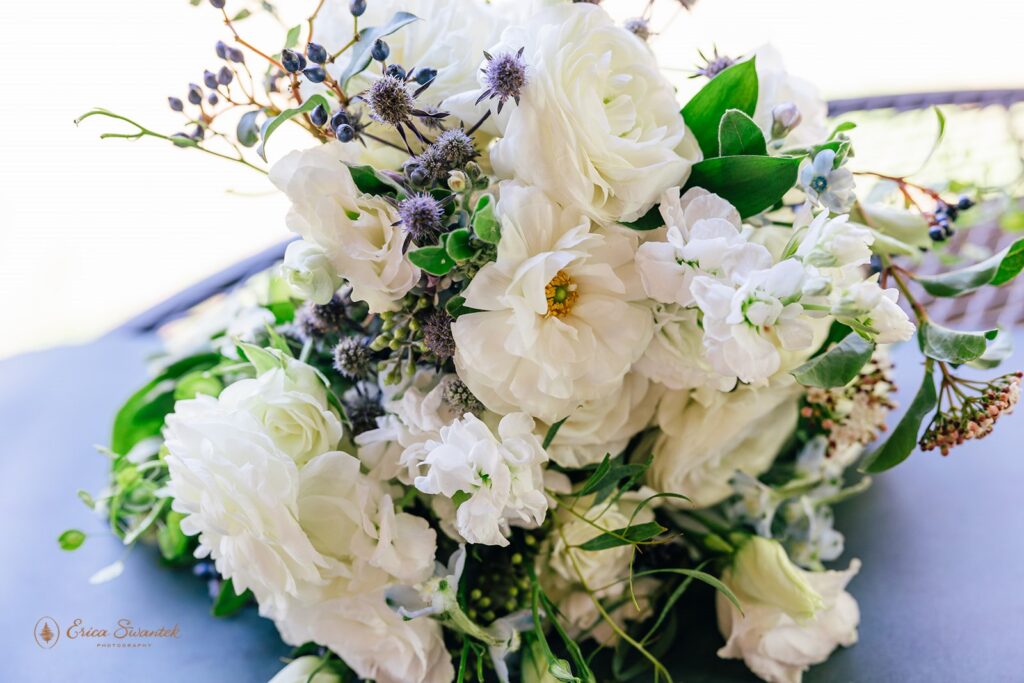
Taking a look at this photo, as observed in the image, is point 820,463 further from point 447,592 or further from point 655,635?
point 447,592

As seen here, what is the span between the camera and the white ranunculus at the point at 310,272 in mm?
555

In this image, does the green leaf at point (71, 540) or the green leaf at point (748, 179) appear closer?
the green leaf at point (748, 179)

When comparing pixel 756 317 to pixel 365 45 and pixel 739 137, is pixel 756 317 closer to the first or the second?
pixel 739 137

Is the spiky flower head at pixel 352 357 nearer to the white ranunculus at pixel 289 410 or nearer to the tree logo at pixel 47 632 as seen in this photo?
the white ranunculus at pixel 289 410

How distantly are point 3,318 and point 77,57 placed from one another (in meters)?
0.59

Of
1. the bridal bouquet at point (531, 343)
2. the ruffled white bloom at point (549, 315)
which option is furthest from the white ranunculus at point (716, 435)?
the ruffled white bloom at point (549, 315)

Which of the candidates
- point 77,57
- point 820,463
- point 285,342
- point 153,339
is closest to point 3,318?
point 77,57

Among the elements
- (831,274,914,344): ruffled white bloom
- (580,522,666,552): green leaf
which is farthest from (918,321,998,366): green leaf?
(580,522,666,552): green leaf

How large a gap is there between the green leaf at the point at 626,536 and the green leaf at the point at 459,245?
0.22 metres

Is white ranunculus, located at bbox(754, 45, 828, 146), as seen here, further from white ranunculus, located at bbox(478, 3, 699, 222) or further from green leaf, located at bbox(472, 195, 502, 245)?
green leaf, located at bbox(472, 195, 502, 245)

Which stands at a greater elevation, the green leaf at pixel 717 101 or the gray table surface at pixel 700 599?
the green leaf at pixel 717 101

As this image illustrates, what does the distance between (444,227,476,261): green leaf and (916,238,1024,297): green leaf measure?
0.35 metres

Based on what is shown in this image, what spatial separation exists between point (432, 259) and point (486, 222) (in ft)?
0.14

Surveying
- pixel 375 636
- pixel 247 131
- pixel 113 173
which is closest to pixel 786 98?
pixel 247 131
